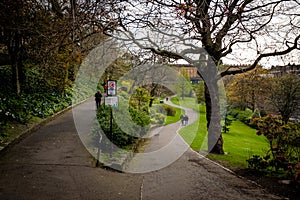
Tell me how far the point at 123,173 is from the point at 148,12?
4514 mm

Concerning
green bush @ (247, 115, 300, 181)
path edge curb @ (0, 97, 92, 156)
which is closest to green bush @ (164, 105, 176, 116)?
path edge curb @ (0, 97, 92, 156)

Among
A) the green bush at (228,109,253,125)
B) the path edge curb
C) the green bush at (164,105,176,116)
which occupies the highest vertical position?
the path edge curb

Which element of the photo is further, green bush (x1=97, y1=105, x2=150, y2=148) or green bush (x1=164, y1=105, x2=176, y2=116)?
green bush (x1=164, y1=105, x2=176, y2=116)

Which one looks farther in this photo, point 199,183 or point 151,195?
point 199,183

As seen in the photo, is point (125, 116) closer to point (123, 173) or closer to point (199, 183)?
point (123, 173)

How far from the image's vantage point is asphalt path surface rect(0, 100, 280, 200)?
5.82m

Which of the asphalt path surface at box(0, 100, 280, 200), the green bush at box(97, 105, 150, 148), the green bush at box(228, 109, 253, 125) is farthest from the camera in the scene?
the green bush at box(228, 109, 253, 125)

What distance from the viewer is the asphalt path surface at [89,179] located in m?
5.82

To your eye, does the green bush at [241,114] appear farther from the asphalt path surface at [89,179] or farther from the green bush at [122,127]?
the asphalt path surface at [89,179]

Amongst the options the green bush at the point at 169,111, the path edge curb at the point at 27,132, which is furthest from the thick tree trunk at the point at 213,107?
the green bush at the point at 169,111

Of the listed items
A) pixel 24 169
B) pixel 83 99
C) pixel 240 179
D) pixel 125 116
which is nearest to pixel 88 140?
pixel 125 116

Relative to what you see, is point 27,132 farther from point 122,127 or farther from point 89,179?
point 89,179

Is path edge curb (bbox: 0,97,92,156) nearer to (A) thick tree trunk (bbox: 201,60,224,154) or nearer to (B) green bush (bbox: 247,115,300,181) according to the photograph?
(A) thick tree trunk (bbox: 201,60,224,154)

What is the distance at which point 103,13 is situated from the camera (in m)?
5.91
